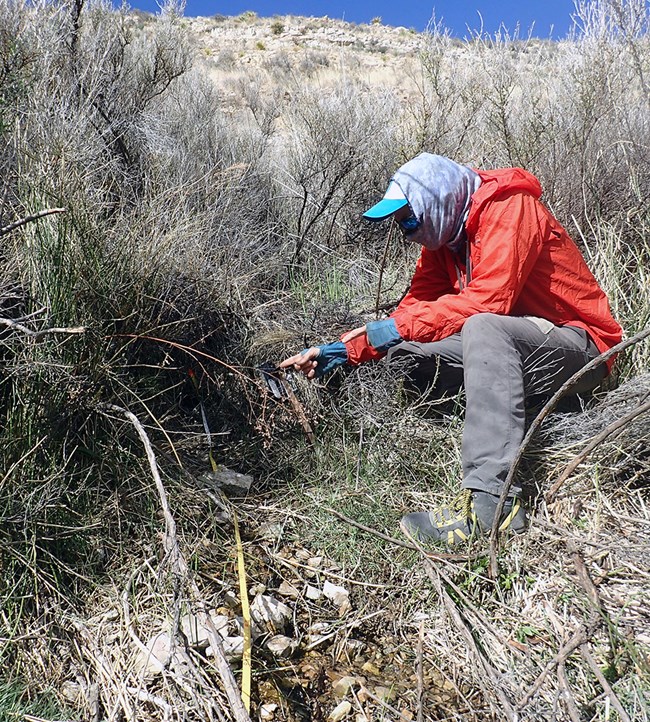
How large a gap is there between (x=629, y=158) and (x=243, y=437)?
10.0 feet

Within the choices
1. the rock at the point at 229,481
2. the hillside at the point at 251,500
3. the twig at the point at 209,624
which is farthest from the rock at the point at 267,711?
the rock at the point at 229,481

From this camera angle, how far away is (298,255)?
443 centimetres

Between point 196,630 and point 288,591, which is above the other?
point 196,630

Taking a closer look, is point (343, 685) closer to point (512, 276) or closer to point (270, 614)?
point (270, 614)

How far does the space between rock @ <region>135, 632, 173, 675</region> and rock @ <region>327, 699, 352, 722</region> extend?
0.50 m

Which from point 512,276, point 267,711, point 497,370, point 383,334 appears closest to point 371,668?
point 267,711

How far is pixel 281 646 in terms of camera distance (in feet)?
6.83

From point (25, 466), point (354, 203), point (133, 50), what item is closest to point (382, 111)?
point (354, 203)

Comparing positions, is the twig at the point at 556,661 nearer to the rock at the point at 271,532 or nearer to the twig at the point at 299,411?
the rock at the point at 271,532

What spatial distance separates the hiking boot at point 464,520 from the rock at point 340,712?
61cm

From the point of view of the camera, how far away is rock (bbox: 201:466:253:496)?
2.58 m

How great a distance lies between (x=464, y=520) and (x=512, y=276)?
0.92 meters

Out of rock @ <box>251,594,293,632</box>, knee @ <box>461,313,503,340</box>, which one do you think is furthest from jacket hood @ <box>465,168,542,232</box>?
rock @ <box>251,594,293,632</box>

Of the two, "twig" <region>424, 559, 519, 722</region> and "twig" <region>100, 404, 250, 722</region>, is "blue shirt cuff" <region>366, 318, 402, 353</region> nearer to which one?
"twig" <region>424, 559, 519, 722</region>
